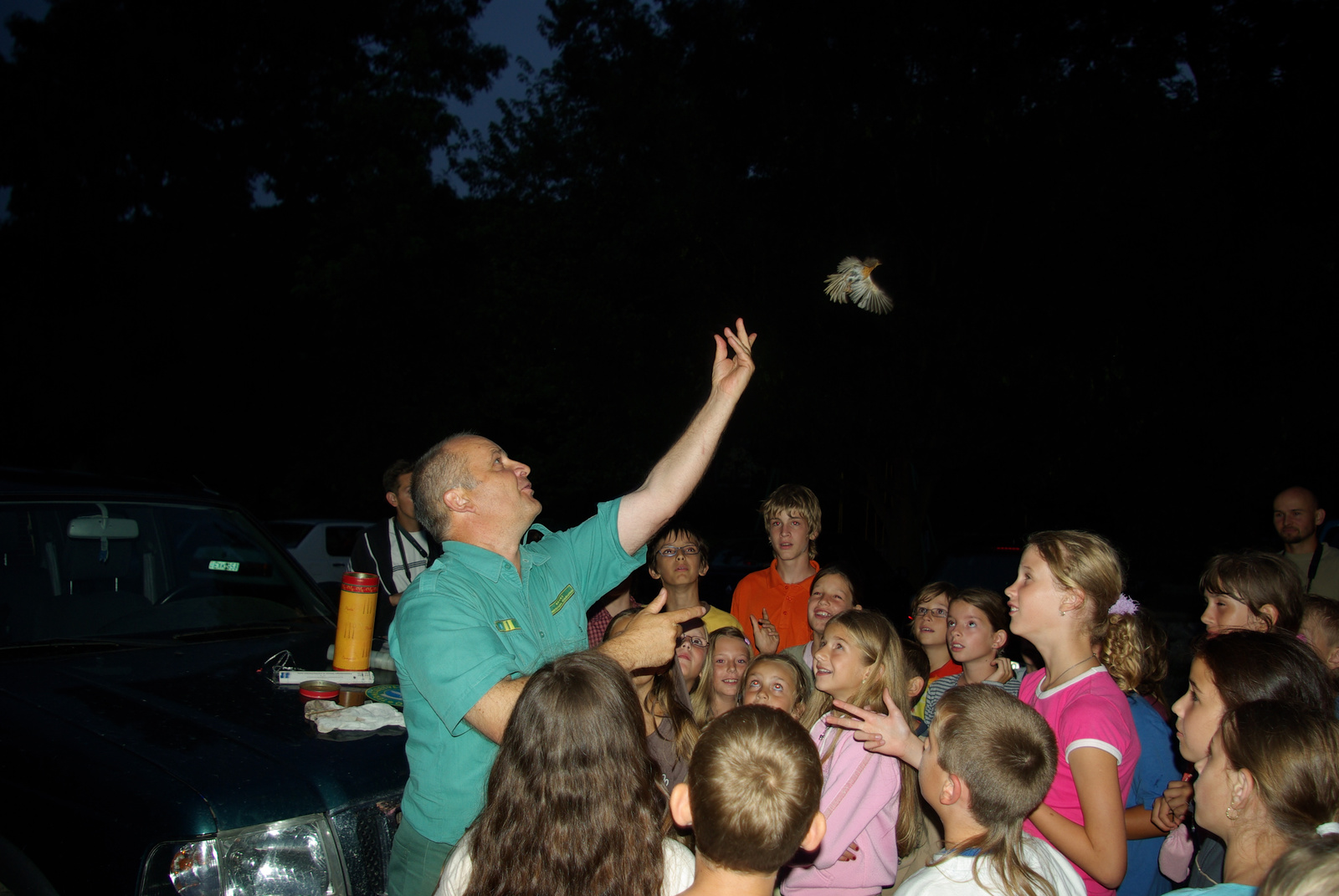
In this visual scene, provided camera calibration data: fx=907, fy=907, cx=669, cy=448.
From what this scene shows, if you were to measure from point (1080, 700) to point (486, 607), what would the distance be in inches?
73.0

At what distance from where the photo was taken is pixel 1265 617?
11.8ft

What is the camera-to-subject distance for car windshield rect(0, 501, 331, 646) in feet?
11.7

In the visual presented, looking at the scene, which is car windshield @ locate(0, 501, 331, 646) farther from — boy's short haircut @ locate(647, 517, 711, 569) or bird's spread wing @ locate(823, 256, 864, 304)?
bird's spread wing @ locate(823, 256, 864, 304)

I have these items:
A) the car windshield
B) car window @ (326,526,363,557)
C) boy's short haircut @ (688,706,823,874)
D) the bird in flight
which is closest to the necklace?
boy's short haircut @ (688,706,823,874)

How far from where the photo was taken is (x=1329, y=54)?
1111cm

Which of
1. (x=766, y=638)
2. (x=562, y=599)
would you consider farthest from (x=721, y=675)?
(x=562, y=599)

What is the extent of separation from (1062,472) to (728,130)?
23.6 ft

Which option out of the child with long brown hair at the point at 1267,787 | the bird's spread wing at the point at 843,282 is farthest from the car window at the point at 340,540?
the child with long brown hair at the point at 1267,787

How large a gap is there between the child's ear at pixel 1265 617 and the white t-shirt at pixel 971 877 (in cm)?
180

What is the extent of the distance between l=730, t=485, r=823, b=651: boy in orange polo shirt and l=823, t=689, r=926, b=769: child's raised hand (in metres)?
2.21

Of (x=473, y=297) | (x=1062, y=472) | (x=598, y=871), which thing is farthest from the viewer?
(x=473, y=297)

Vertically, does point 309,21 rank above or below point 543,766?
above

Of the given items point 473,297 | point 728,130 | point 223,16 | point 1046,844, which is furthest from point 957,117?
point 223,16

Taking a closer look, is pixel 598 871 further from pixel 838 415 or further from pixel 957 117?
pixel 957 117
